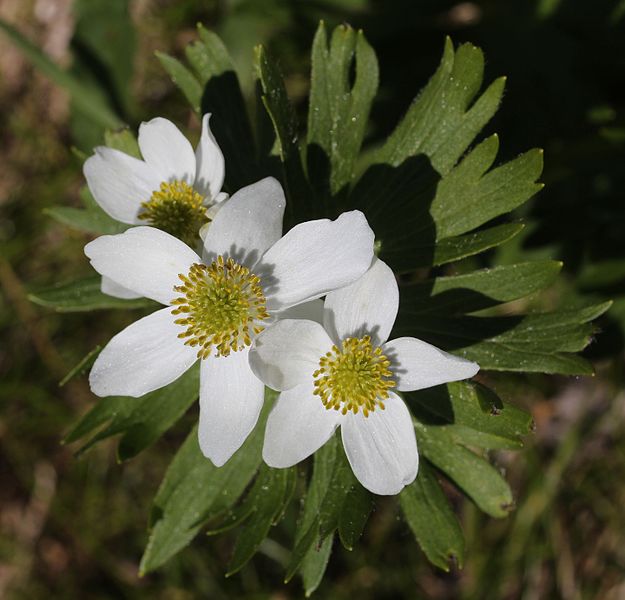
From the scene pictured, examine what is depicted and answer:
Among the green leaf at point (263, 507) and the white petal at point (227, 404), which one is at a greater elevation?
the white petal at point (227, 404)

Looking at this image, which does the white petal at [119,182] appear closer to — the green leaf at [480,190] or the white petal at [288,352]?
the white petal at [288,352]

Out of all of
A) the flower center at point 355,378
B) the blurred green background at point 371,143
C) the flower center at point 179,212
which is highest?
the flower center at point 179,212

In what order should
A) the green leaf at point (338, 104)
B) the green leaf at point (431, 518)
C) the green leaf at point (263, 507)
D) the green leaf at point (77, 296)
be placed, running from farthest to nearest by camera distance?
the green leaf at point (77, 296)
the green leaf at point (338, 104)
the green leaf at point (431, 518)
the green leaf at point (263, 507)

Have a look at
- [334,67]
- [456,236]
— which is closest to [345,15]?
[334,67]

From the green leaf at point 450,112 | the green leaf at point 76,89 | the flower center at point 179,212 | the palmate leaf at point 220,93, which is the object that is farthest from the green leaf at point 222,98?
the green leaf at point 76,89

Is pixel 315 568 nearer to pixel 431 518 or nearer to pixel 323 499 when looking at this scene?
pixel 323 499

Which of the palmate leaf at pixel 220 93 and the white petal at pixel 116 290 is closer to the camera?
the white petal at pixel 116 290

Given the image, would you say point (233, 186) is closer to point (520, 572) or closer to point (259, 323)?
point (259, 323)
